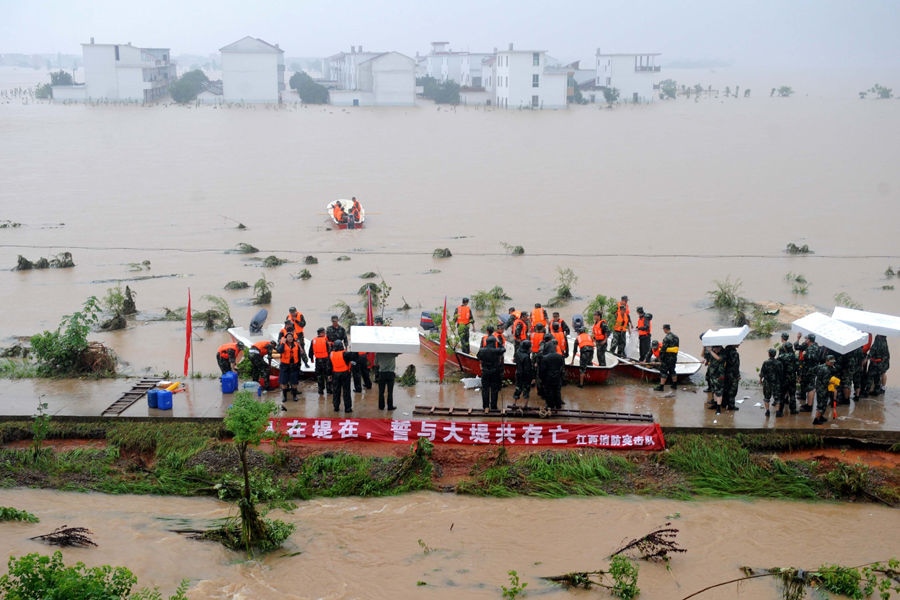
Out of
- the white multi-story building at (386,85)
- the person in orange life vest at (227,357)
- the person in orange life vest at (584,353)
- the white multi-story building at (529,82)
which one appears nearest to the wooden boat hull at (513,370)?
the person in orange life vest at (584,353)

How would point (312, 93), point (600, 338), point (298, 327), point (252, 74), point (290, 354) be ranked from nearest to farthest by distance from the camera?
1. point (290, 354)
2. point (298, 327)
3. point (600, 338)
4. point (252, 74)
5. point (312, 93)

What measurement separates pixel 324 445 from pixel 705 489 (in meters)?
4.89

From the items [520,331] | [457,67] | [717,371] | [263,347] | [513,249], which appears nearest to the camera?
[717,371]

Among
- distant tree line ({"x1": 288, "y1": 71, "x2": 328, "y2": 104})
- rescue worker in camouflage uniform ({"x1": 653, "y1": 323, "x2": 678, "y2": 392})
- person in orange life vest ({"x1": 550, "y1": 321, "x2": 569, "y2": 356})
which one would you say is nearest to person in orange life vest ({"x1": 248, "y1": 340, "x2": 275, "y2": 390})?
person in orange life vest ({"x1": 550, "y1": 321, "x2": 569, "y2": 356})

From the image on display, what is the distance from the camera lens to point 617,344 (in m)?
14.9

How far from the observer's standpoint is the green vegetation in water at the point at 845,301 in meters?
20.2

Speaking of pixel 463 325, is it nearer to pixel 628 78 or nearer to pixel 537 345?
pixel 537 345

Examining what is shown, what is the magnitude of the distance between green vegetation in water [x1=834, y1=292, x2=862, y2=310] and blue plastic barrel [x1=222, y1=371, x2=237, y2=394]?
13344 millimetres

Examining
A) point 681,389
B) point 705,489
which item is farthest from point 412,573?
point 681,389

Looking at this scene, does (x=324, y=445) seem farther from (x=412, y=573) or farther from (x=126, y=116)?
(x=126, y=116)

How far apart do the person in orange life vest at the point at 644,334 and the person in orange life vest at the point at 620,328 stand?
26 centimetres

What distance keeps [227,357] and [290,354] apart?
4.35 ft

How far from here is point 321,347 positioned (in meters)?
12.8

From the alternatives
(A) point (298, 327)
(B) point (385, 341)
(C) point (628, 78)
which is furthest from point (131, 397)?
(C) point (628, 78)
